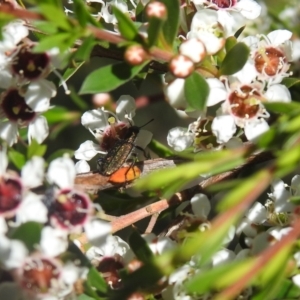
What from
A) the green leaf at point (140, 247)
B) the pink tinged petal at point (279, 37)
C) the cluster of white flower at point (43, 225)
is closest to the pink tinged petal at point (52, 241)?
the cluster of white flower at point (43, 225)

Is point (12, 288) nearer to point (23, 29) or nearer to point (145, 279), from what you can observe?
point (145, 279)

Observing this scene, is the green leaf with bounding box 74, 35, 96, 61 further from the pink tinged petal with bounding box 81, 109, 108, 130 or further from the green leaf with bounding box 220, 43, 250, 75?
the pink tinged petal with bounding box 81, 109, 108, 130

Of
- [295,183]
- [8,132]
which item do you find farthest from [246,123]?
[8,132]

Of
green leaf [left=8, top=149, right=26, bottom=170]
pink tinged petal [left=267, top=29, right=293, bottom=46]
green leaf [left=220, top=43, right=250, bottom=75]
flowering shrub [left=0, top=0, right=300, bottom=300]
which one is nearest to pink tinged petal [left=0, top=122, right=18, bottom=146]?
flowering shrub [left=0, top=0, right=300, bottom=300]

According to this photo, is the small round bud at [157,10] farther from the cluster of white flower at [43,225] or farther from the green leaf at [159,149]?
the green leaf at [159,149]

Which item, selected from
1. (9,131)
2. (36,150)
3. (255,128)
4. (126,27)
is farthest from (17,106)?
(255,128)

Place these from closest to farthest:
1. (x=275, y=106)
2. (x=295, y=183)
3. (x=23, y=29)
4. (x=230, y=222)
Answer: (x=230, y=222) < (x=275, y=106) < (x=23, y=29) < (x=295, y=183)

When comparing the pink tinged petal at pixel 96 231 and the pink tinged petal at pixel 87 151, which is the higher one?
the pink tinged petal at pixel 96 231
